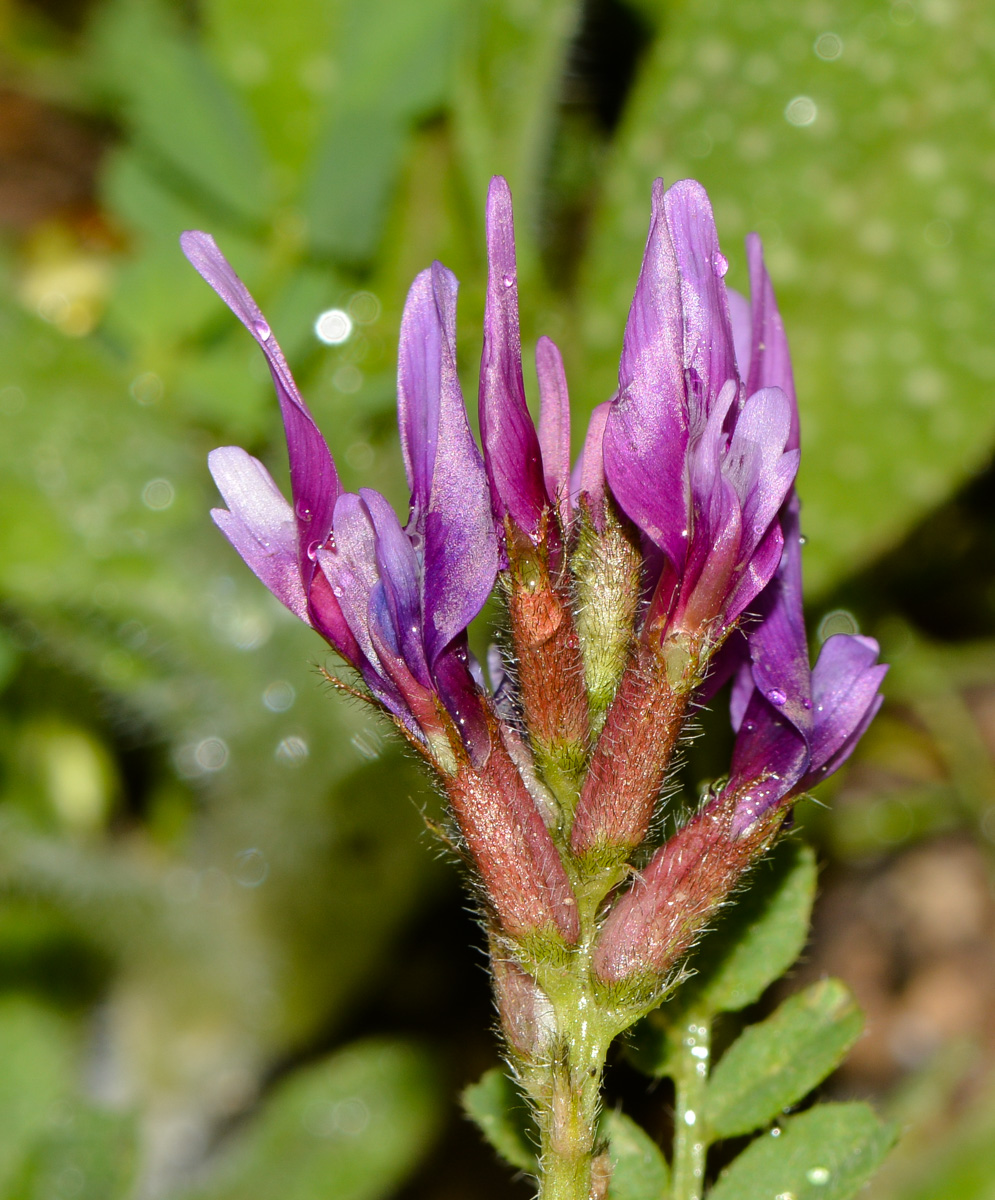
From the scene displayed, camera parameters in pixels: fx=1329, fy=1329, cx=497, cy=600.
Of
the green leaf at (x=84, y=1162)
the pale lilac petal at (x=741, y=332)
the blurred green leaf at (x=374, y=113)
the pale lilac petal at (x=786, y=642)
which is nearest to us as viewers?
the pale lilac petal at (x=786, y=642)

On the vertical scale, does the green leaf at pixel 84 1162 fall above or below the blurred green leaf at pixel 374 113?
below

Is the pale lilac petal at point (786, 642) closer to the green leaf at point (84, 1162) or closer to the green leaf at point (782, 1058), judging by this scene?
the green leaf at point (782, 1058)

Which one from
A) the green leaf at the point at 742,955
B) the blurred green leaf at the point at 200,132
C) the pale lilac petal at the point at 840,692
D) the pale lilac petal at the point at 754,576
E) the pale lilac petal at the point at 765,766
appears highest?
the blurred green leaf at the point at 200,132

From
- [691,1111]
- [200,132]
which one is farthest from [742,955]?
[200,132]

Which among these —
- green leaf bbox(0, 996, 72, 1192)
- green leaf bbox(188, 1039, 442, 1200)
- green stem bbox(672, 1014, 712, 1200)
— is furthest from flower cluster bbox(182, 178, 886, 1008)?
green leaf bbox(0, 996, 72, 1192)

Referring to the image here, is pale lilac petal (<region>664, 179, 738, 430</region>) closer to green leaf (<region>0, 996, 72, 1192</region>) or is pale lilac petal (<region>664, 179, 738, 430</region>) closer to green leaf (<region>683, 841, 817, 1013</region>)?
green leaf (<region>683, 841, 817, 1013</region>)

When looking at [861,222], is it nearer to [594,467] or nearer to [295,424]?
[594,467]

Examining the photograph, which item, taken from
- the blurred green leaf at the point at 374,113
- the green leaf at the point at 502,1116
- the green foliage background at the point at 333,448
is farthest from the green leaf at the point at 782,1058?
the blurred green leaf at the point at 374,113
